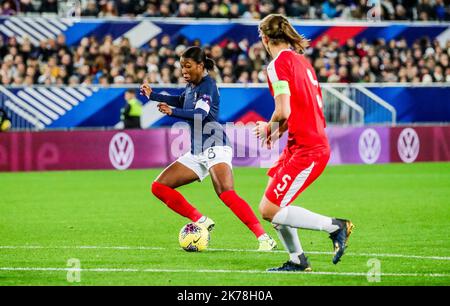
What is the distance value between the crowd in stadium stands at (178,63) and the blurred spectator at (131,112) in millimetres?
1220

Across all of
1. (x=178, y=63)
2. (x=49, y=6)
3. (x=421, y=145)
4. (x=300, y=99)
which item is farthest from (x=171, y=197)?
(x=49, y=6)

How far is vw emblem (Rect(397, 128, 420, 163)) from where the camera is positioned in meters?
29.7

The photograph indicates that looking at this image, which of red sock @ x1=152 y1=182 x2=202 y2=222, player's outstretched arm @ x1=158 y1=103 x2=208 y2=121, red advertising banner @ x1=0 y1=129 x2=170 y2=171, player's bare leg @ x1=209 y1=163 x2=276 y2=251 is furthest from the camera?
red advertising banner @ x1=0 y1=129 x2=170 y2=171

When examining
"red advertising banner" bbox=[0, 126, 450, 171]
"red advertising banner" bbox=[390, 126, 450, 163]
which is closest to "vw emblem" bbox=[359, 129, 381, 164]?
"red advertising banner" bbox=[0, 126, 450, 171]

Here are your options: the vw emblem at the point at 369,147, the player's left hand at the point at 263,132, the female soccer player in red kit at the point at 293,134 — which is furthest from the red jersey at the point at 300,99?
the vw emblem at the point at 369,147

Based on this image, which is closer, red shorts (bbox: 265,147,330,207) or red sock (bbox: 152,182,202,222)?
red shorts (bbox: 265,147,330,207)

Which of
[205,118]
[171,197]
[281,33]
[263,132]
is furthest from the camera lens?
[171,197]

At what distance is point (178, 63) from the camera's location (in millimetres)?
30047

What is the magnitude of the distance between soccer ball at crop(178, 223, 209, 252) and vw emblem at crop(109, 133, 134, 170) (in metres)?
15.2

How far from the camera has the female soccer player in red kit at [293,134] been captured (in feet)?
32.0

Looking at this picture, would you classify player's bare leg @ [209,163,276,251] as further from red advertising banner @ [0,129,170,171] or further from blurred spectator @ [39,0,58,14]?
blurred spectator @ [39,0,58,14]

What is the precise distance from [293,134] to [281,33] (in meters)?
0.97

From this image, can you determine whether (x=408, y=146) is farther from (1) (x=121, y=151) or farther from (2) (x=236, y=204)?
(2) (x=236, y=204)
